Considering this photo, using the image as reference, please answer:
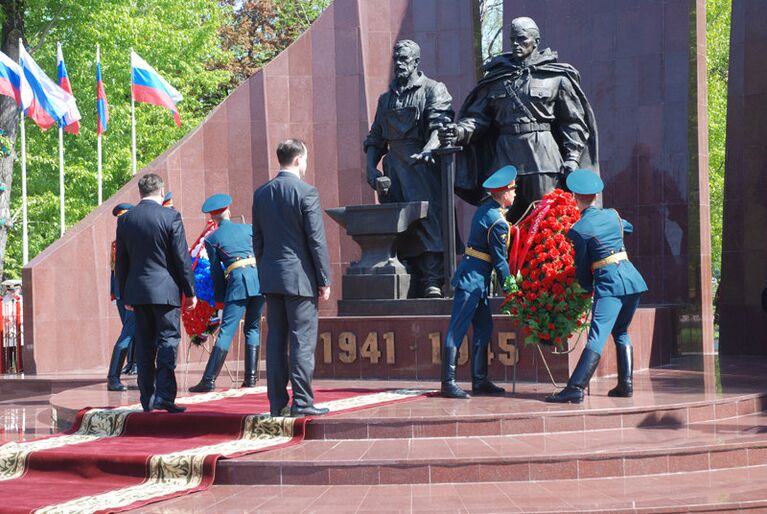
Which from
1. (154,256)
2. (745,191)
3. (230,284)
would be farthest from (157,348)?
(745,191)

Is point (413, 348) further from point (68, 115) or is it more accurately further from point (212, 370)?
point (68, 115)

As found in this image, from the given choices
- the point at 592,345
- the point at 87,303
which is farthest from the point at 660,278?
the point at 87,303

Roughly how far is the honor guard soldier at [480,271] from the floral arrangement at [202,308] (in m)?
2.40

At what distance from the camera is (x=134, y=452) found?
7.07m

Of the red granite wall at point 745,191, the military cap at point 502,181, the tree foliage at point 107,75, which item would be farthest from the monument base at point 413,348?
the tree foliage at point 107,75

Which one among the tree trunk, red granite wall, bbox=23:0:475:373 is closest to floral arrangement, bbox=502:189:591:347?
red granite wall, bbox=23:0:475:373

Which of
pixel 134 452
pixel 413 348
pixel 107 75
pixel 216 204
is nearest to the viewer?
pixel 134 452

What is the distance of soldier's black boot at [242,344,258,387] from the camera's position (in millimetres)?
9594

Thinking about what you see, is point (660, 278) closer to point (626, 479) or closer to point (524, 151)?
point (524, 151)

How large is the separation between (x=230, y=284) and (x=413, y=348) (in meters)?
1.86

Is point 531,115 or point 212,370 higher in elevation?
point 531,115

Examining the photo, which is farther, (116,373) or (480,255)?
(116,373)

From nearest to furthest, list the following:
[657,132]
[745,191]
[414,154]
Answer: [414,154], [745,191], [657,132]

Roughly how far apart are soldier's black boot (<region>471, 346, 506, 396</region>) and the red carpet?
583 mm
